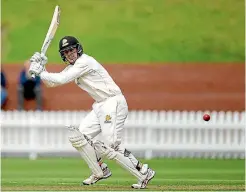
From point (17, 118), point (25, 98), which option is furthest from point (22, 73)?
point (17, 118)

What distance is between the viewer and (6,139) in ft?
77.8

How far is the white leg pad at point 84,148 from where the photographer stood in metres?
14.3

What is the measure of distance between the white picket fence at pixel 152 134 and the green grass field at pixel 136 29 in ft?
28.7

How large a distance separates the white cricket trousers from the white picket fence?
859 cm


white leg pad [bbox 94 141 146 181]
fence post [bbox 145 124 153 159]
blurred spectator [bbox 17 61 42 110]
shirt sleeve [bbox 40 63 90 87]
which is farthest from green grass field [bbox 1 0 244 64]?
white leg pad [bbox 94 141 146 181]

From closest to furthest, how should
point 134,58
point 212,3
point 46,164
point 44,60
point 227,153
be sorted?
1. point 44,60
2. point 46,164
3. point 227,153
4. point 134,58
5. point 212,3

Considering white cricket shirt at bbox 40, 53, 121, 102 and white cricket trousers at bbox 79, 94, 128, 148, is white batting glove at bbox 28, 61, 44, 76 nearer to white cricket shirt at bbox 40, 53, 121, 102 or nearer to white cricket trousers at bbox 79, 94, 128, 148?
white cricket shirt at bbox 40, 53, 121, 102

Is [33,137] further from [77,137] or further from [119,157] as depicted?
[119,157]

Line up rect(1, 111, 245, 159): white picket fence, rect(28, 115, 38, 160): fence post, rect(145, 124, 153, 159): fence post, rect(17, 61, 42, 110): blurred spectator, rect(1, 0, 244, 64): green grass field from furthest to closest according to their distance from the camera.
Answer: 1. rect(1, 0, 244, 64): green grass field
2. rect(17, 61, 42, 110): blurred spectator
3. rect(28, 115, 38, 160): fence post
4. rect(145, 124, 153, 159): fence post
5. rect(1, 111, 245, 159): white picket fence

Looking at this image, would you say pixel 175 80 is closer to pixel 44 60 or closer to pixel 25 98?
pixel 25 98

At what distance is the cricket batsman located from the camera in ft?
46.7

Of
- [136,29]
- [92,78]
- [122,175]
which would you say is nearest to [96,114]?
[92,78]

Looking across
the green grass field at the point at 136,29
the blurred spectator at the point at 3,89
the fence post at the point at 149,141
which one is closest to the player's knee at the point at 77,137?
the fence post at the point at 149,141

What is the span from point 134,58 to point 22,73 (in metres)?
6.23
